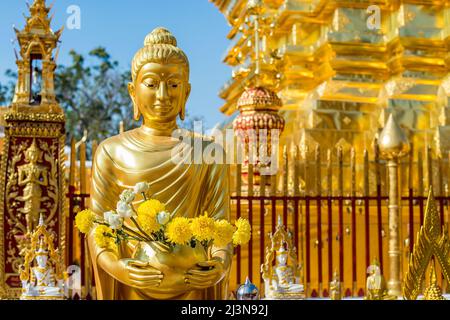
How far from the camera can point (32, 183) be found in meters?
6.21

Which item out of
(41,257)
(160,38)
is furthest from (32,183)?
(160,38)

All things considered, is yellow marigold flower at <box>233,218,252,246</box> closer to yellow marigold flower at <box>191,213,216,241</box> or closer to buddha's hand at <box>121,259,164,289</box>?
yellow marigold flower at <box>191,213,216,241</box>

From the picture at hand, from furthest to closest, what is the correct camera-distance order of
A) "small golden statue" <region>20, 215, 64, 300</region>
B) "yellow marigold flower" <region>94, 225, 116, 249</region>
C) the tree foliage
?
the tree foliage, "small golden statue" <region>20, 215, 64, 300</region>, "yellow marigold flower" <region>94, 225, 116, 249</region>

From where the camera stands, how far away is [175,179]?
417 cm

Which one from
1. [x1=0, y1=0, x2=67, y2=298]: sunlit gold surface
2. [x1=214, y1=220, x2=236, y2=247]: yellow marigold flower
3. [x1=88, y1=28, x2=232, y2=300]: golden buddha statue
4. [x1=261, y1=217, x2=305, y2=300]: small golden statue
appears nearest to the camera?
[x1=214, y1=220, x2=236, y2=247]: yellow marigold flower

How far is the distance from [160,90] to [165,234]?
0.96 meters

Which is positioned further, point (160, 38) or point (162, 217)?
point (160, 38)

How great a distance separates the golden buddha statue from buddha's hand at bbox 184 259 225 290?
26 centimetres

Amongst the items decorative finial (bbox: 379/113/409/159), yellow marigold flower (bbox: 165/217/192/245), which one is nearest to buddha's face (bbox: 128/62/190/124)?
yellow marigold flower (bbox: 165/217/192/245)

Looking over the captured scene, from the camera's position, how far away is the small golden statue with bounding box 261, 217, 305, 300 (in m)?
5.86

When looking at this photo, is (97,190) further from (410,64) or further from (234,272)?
(410,64)

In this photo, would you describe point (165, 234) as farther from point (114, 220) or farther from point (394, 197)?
point (394, 197)

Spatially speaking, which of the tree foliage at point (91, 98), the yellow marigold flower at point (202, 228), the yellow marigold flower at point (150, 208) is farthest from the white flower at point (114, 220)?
the tree foliage at point (91, 98)
